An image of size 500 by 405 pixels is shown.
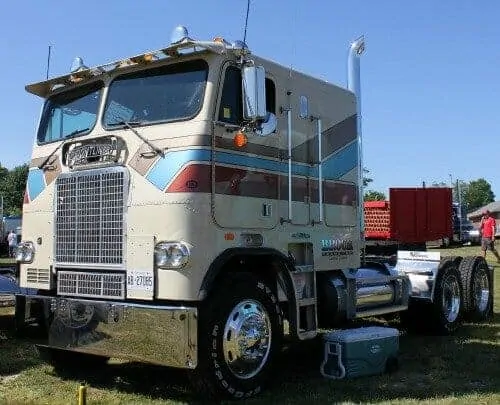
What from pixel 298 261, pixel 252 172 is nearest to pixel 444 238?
pixel 298 261

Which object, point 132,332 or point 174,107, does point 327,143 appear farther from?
point 132,332

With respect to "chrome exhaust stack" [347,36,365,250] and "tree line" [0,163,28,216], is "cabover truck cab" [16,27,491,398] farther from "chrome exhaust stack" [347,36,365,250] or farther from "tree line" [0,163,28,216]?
"tree line" [0,163,28,216]

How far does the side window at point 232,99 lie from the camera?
602cm

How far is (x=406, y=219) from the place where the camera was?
12.8m

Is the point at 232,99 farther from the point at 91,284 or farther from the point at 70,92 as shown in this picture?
the point at 91,284

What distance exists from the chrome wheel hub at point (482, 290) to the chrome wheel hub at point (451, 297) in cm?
57

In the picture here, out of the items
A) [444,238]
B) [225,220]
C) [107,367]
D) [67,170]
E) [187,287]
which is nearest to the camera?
[187,287]

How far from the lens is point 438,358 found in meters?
7.86

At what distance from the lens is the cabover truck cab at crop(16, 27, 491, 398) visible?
5699 millimetres

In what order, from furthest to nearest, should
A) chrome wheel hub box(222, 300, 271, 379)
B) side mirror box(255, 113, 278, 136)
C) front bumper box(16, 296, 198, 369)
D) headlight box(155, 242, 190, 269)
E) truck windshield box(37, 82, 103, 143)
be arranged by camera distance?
truck windshield box(37, 82, 103, 143), side mirror box(255, 113, 278, 136), chrome wheel hub box(222, 300, 271, 379), headlight box(155, 242, 190, 269), front bumper box(16, 296, 198, 369)

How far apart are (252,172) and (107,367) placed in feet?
9.50

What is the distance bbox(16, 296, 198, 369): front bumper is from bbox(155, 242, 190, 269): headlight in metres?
0.36

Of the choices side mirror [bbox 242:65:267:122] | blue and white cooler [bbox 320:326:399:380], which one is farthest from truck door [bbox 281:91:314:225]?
blue and white cooler [bbox 320:326:399:380]

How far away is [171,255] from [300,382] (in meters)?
2.05
